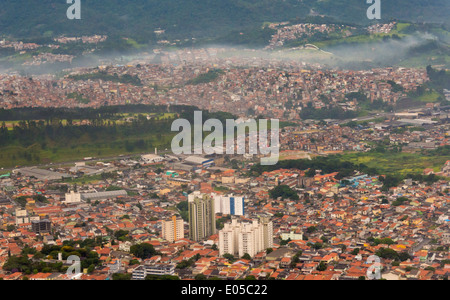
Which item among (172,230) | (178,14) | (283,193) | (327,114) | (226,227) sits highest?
(178,14)

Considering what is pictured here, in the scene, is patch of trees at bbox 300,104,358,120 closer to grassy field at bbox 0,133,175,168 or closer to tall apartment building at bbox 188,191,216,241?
grassy field at bbox 0,133,175,168

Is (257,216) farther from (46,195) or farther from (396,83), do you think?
(396,83)

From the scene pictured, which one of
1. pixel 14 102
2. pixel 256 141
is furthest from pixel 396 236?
pixel 14 102

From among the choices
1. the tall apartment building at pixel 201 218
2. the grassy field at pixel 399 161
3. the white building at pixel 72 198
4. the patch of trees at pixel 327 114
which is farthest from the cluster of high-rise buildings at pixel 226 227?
the patch of trees at pixel 327 114

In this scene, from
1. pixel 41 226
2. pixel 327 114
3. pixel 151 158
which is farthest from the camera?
pixel 327 114

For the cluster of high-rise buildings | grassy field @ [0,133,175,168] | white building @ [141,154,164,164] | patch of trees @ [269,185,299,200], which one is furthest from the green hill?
the cluster of high-rise buildings

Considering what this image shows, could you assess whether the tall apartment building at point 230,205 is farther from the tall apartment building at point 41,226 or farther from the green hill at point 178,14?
the green hill at point 178,14

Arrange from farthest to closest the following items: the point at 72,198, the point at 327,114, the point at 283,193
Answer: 1. the point at 327,114
2. the point at 283,193
3. the point at 72,198

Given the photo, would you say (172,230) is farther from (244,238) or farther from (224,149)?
(224,149)

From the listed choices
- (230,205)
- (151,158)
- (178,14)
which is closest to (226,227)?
(230,205)
